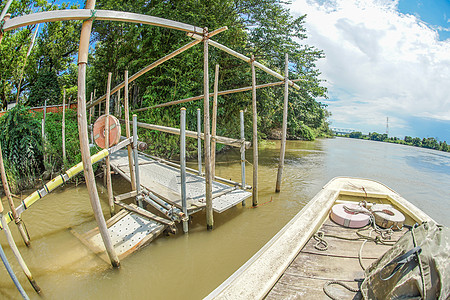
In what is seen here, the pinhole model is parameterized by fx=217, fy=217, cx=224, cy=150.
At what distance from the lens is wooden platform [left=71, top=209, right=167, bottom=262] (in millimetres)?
3475

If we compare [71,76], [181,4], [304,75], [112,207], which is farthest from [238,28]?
[71,76]

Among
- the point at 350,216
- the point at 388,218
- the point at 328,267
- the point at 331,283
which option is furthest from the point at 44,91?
the point at 388,218

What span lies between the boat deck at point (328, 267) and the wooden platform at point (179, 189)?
7.10ft

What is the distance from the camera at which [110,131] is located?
11.8 feet

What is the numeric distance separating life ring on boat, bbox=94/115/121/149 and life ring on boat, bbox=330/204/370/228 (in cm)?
370

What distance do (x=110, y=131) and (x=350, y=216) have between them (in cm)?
400

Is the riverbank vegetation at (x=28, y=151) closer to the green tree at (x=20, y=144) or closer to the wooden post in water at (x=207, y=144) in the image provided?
the green tree at (x=20, y=144)

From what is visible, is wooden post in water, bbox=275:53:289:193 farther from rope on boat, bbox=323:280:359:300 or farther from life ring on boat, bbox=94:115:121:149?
rope on boat, bbox=323:280:359:300

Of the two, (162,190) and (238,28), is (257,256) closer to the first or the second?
(162,190)

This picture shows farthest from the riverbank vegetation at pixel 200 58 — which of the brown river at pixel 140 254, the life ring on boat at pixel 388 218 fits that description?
the life ring on boat at pixel 388 218

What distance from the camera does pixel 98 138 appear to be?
12.1 feet

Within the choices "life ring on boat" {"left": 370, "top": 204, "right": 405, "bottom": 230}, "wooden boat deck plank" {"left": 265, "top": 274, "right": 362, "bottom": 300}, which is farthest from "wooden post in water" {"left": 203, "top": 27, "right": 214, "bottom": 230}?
"life ring on boat" {"left": 370, "top": 204, "right": 405, "bottom": 230}

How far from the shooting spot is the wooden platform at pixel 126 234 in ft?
11.4

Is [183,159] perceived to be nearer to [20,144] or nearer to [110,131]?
[110,131]
